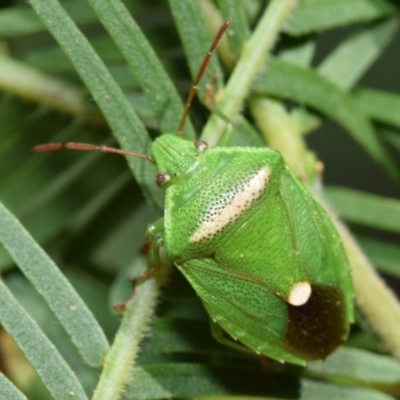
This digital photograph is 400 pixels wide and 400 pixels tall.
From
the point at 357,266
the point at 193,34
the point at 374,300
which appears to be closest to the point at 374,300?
the point at 374,300

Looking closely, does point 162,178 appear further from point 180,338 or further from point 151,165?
point 180,338

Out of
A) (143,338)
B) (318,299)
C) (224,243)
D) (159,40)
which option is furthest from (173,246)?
(159,40)

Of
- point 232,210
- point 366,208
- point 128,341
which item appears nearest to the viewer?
point 128,341

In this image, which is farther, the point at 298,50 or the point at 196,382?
the point at 298,50

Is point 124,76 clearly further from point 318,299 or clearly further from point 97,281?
point 318,299

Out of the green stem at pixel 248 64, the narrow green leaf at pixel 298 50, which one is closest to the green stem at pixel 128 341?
the green stem at pixel 248 64

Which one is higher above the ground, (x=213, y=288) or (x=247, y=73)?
(x=247, y=73)
